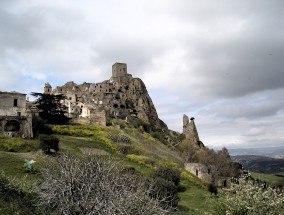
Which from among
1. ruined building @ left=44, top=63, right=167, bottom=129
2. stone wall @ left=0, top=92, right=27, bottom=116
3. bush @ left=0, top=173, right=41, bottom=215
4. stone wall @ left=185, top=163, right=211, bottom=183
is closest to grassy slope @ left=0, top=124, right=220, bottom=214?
bush @ left=0, top=173, right=41, bottom=215

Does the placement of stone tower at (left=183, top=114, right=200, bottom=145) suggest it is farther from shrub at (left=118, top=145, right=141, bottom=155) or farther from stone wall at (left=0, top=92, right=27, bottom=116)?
stone wall at (left=0, top=92, right=27, bottom=116)

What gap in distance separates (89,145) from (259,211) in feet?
115

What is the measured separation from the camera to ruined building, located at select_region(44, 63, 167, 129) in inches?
4193

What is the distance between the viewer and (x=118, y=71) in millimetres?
136250

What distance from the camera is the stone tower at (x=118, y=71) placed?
135875 millimetres

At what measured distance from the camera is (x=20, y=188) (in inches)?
950

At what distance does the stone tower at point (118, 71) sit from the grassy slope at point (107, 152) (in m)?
60.5

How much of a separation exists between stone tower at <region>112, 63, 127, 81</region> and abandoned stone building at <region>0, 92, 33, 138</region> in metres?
80.7

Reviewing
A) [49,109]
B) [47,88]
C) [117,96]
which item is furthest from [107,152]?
[47,88]

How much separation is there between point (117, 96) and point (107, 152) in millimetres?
69466

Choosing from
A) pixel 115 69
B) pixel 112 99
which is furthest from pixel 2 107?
pixel 115 69

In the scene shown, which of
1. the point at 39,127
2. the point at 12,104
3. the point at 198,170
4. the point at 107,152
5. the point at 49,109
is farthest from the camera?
the point at 49,109

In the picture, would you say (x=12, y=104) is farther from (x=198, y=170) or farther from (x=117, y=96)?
(x=117, y=96)

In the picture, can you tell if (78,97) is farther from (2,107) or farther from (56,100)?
(2,107)
